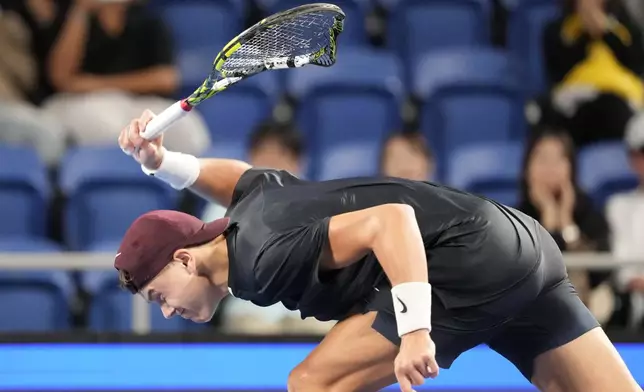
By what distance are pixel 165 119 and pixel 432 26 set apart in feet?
13.2

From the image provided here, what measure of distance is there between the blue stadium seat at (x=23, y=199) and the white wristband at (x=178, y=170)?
2.31m

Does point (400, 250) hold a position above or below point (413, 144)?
above

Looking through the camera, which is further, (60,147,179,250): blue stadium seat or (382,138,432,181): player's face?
(382,138,432,181): player's face

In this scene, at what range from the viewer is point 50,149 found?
6.27m

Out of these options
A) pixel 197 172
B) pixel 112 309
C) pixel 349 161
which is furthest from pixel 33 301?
pixel 197 172

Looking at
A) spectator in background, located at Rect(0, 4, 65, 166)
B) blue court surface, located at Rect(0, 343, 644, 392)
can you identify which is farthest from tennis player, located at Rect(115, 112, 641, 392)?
spectator in background, located at Rect(0, 4, 65, 166)

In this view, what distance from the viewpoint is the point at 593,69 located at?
6.75 m

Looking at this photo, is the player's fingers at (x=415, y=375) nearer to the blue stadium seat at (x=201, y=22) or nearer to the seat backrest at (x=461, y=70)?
the seat backrest at (x=461, y=70)

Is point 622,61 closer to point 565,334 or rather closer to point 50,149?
point 50,149

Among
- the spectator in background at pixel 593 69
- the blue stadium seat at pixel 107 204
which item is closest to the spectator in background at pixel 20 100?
the blue stadium seat at pixel 107 204

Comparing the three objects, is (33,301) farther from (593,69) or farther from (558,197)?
(593,69)

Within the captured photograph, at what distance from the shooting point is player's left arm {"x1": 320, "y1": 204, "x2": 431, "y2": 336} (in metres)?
2.97

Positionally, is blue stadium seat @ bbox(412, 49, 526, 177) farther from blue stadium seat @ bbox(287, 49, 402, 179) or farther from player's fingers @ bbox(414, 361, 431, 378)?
player's fingers @ bbox(414, 361, 431, 378)

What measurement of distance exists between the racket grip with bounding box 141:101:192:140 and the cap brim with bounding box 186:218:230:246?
0.29 meters
